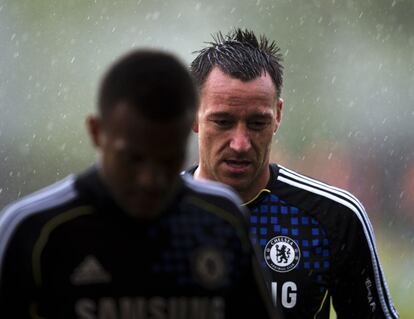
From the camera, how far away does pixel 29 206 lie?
241 cm

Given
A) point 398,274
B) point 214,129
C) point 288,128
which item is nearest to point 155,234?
point 214,129

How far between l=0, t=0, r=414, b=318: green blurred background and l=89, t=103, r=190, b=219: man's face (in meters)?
12.6

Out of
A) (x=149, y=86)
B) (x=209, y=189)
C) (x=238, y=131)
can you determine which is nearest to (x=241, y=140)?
(x=238, y=131)

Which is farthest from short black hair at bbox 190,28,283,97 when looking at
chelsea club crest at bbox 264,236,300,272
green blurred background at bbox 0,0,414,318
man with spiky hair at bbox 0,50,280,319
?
green blurred background at bbox 0,0,414,318

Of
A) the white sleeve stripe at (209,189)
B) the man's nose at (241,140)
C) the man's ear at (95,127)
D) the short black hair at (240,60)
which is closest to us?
the man's ear at (95,127)

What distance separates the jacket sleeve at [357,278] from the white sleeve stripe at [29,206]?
1885 mm

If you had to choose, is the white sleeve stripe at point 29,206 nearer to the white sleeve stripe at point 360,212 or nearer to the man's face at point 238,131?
the man's face at point 238,131

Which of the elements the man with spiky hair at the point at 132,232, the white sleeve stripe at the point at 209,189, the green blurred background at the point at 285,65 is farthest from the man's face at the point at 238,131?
the green blurred background at the point at 285,65

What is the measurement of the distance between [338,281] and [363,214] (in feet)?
1.07

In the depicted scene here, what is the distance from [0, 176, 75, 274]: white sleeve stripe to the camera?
2375 millimetres

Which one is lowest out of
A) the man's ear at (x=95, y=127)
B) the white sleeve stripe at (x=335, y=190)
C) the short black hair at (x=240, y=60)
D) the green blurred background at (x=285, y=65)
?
the man's ear at (x=95, y=127)

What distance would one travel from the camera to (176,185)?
8.30ft

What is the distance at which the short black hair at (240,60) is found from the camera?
4.33m

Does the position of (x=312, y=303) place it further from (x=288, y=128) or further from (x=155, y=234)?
(x=288, y=128)
